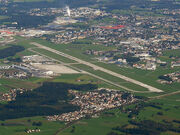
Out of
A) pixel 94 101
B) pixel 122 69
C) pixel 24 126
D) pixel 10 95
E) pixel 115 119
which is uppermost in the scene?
pixel 122 69

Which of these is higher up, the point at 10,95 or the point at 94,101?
the point at 10,95

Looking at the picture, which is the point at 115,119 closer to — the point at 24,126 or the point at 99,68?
the point at 24,126

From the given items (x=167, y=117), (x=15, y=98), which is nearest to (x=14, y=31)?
(x=15, y=98)

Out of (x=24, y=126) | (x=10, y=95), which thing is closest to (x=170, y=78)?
(x=10, y=95)

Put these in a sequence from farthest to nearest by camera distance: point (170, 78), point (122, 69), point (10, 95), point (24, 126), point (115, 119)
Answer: point (122, 69)
point (170, 78)
point (10, 95)
point (115, 119)
point (24, 126)

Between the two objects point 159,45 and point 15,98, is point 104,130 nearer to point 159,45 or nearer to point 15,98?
point 15,98

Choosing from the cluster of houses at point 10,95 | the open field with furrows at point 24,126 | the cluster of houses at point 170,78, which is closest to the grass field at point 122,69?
the cluster of houses at point 170,78

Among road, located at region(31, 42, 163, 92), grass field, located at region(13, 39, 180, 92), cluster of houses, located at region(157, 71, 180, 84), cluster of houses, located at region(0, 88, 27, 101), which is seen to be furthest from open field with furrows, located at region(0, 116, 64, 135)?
cluster of houses, located at region(157, 71, 180, 84)

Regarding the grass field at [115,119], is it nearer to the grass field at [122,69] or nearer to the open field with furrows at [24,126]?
the open field with furrows at [24,126]

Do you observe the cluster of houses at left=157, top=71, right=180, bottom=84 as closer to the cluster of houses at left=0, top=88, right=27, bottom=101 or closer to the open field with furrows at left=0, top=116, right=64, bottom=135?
the cluster of houses at left=0, top=88, right=27, bottom=101

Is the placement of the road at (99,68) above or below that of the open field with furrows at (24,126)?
above
